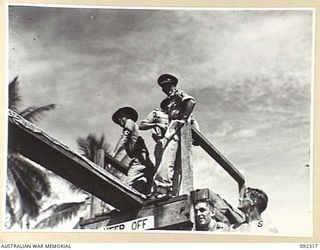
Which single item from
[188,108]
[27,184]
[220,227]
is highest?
[188,108]

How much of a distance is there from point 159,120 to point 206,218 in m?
0.32

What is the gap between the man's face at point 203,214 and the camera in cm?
191

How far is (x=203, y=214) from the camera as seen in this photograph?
1.92m

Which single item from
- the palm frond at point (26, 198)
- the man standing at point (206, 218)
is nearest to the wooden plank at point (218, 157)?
the man standing at point (206, 218)

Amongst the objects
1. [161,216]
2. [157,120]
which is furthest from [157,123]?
[161,216]

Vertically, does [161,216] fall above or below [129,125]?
below

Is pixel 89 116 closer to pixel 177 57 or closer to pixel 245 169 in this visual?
pixel 177 57

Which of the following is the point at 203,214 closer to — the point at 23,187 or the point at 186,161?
the point at 186,161

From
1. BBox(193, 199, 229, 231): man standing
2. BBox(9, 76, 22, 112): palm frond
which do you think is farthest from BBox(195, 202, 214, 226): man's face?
BBox(9, 76, 22, 112): palm frond

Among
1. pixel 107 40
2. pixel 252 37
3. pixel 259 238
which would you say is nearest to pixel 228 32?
pixel 252 37

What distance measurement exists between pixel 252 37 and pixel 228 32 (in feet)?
0.24

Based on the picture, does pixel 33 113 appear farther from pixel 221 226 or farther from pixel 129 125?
pixel 221 226

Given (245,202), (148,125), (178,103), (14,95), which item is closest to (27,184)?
(14,95)

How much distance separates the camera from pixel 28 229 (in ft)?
6.24
